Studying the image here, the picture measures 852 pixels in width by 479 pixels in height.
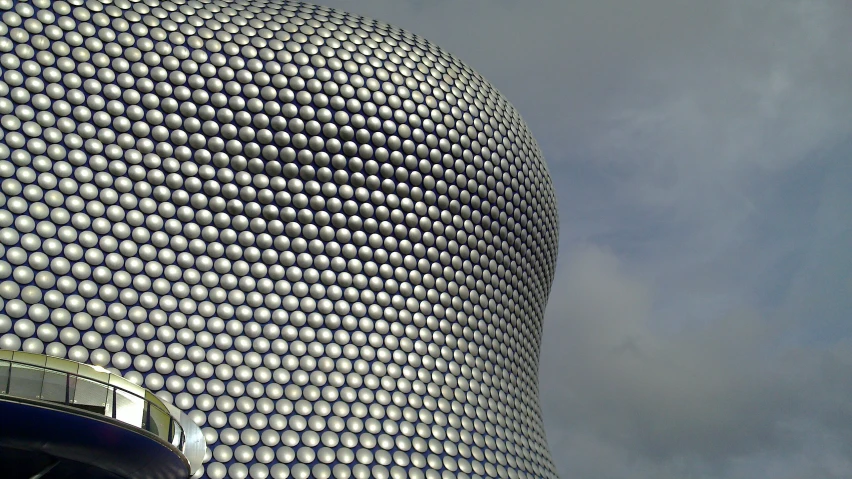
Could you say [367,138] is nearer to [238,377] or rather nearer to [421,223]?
[421,223]

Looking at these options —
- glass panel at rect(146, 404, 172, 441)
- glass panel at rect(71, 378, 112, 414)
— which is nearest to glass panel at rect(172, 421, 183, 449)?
glass panel at rect(146, 404, 172, 441)

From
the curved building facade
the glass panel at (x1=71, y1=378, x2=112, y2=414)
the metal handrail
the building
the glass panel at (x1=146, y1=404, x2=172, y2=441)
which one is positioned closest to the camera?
the building

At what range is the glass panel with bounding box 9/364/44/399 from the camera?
21.1ft

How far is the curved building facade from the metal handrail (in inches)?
271

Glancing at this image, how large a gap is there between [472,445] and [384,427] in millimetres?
1966

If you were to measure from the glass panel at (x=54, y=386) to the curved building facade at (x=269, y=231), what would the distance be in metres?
7.39

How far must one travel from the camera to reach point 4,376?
6473 millimetres

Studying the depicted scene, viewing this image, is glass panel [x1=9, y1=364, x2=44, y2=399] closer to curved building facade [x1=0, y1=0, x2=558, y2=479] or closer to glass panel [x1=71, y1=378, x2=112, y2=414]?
glass panel [x1=71, y1=378, x2=112, y2=414]

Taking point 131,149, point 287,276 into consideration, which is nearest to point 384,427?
point 287,276

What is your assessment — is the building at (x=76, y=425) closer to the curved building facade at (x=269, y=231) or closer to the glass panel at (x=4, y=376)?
the glass panel at (x=4, y=376)

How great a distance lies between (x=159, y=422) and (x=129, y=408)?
35 cm

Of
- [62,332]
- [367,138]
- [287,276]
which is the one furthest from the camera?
[367,138]

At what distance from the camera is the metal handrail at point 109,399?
6504 mm

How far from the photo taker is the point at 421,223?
58.1ft
